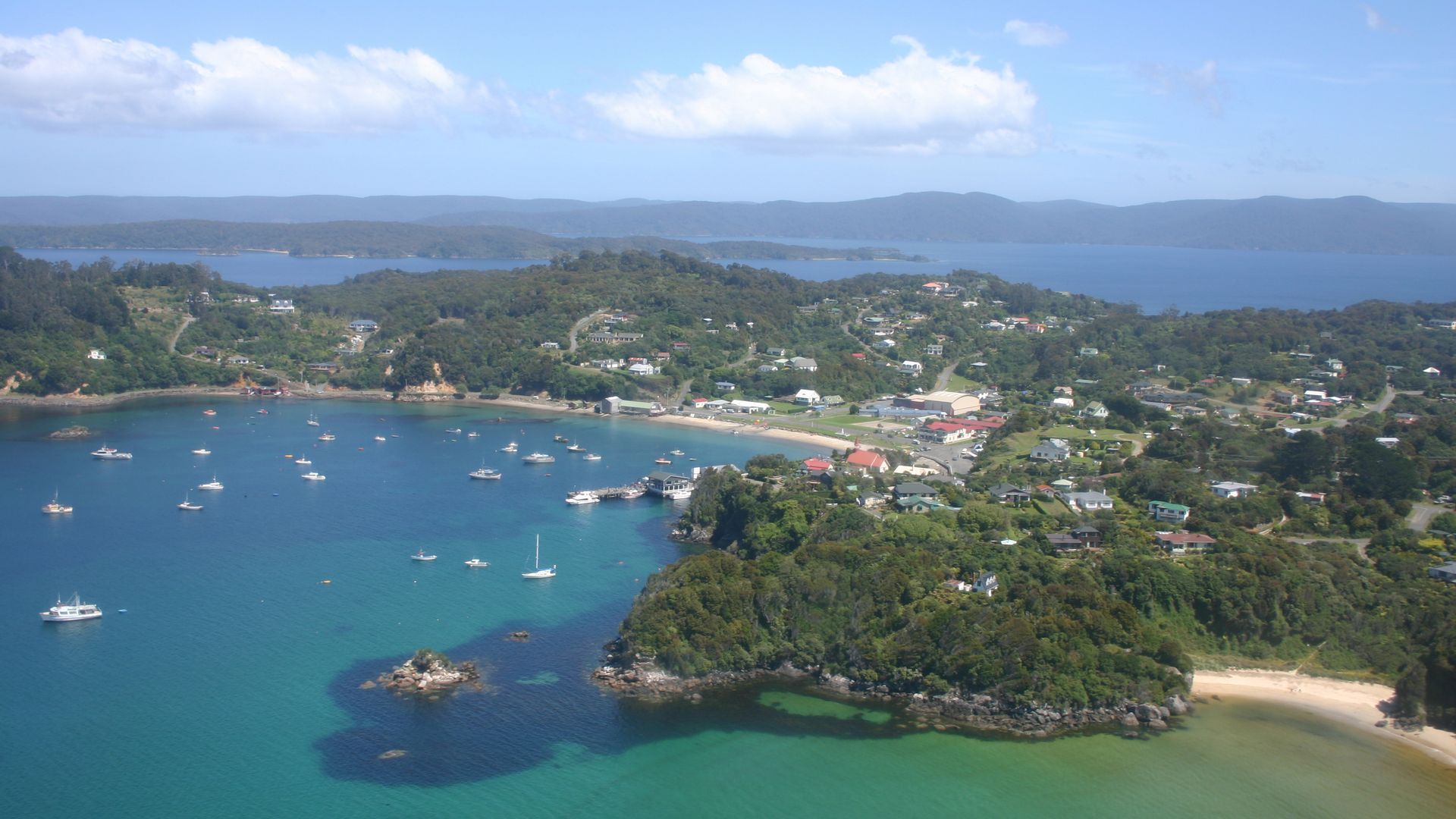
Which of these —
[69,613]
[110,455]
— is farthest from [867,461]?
[110,455]

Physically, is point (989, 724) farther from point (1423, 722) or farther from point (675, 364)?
point (675, 364)

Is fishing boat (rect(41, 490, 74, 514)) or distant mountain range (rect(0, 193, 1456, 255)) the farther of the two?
distant mountain range (rect(0, 193, 1456, 255))

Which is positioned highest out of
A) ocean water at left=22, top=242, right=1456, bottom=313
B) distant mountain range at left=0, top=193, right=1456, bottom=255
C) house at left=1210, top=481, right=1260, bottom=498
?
distant mountain range at left=0, top=193, right=1456, bottom=255

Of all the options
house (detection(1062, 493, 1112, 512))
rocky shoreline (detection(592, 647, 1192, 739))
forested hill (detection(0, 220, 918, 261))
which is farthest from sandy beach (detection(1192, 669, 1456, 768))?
forested hill (detection(0, 220, 918, 261))

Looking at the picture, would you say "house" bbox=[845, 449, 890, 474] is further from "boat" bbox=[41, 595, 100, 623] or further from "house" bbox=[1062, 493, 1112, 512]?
"boat" bbox=[41, 595, 100, 623]

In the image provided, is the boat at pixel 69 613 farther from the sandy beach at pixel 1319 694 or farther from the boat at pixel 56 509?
the sandy beach at pixel 1319 694

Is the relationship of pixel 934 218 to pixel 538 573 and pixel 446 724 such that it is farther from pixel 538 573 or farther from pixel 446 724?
pixel 446 724

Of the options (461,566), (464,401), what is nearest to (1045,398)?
(464,401)

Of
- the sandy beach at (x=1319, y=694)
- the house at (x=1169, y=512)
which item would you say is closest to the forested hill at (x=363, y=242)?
the house at (x=1169, y=512)
